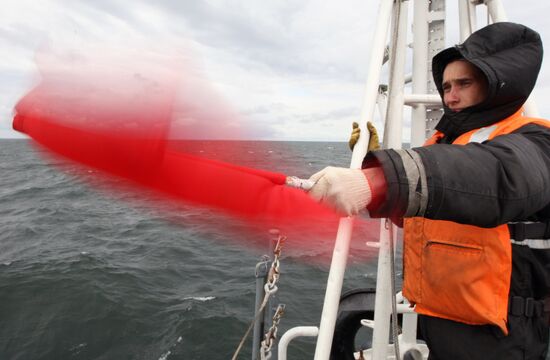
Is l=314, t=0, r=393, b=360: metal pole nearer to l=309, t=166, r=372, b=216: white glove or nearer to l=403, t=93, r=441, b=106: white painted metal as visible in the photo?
l=309, t=166, r=372, b=216: white glove

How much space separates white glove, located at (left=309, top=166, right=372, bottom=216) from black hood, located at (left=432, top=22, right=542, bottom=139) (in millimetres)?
838

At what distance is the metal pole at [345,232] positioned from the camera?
5.63ft

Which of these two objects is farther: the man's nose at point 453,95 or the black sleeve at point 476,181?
the man's nose at point 453,95

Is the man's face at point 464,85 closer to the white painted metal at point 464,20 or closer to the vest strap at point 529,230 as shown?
the vest strap at point 529,230

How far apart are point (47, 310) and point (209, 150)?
336 inches

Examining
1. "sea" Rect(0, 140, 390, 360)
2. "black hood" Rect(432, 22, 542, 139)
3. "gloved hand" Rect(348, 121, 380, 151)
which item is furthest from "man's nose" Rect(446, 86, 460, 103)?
"sea" Rect(0, 140, 390, 360)

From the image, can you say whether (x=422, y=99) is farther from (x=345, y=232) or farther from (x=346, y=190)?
(x=346, y=190)

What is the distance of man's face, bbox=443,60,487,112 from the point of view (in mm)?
1773

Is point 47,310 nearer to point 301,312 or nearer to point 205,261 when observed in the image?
point 205,261

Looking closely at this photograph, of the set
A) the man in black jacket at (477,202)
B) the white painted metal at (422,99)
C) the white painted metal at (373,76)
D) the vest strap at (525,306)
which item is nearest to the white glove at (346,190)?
the man in black jacket at (477,202)

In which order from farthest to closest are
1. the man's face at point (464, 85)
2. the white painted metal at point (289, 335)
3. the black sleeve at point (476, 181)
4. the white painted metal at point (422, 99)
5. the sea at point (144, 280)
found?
the sea at point (144, 280) → the white painted metal at point (289, 335) → the white painted metal at point (422, 99) → the man's face at point (464, 85) → the black sleeve at point (476, 181)

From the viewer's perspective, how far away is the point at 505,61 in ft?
5.09

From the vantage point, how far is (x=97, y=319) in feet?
25.8

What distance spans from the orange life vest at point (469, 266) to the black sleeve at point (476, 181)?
333 mm
